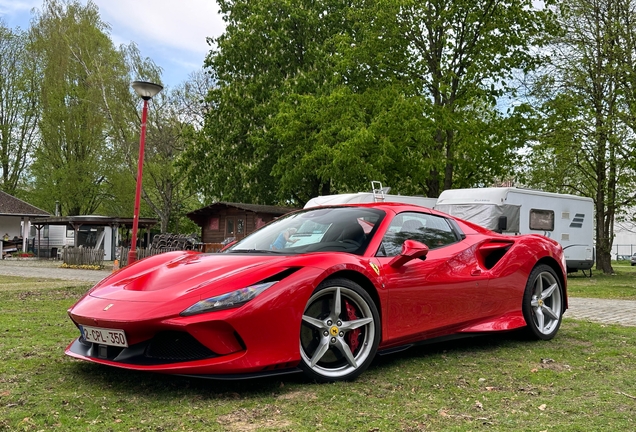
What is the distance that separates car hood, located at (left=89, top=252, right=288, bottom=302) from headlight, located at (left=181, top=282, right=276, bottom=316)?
5 centimetres

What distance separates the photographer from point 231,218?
102 feet

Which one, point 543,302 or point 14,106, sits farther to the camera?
point 14,106

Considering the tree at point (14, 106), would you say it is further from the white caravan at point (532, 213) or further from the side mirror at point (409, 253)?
the side mirror at point (409, 253)

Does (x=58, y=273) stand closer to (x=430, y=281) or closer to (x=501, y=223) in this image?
(x=501, y=223)

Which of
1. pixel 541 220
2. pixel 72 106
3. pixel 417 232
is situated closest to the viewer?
pixel 417 232

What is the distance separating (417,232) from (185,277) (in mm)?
2066

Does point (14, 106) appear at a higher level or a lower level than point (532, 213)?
higher

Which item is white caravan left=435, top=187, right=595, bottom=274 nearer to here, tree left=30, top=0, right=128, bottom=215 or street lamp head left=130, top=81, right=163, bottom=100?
street lamp head left=130, top=81, right=163, bottom=100

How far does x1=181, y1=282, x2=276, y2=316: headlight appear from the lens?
12.2 ft

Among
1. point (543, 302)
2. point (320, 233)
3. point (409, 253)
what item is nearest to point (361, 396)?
point (409, 253)

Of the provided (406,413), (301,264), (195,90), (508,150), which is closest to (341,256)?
(301,264)

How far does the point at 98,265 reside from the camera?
2416 cm

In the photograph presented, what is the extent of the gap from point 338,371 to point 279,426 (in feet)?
3.37

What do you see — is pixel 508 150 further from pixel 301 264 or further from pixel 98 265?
pixel 301 264
